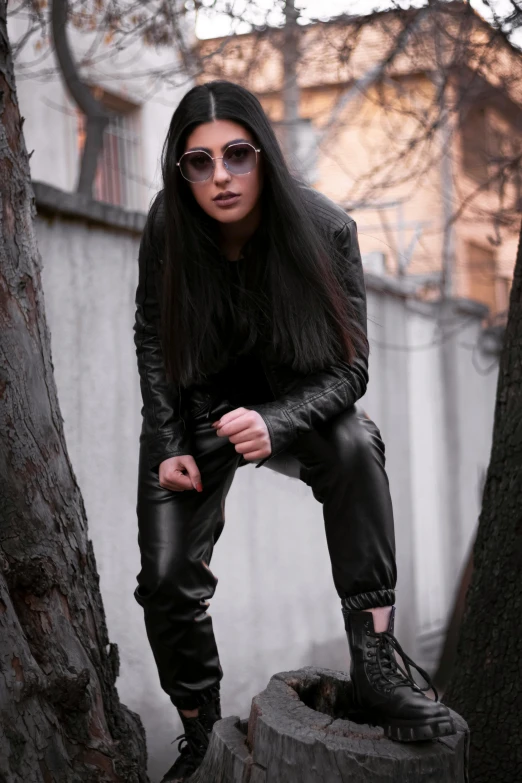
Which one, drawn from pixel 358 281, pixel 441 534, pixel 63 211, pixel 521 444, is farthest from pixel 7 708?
pixel 441 534

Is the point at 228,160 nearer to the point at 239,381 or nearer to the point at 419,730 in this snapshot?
the point at 239,381

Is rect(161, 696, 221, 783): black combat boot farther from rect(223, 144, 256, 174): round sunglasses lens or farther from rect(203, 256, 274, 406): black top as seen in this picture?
rect(223, 144, 256, 174): round sunglasses lens

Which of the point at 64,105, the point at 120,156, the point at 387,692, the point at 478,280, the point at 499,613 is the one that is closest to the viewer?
the point at 387,692

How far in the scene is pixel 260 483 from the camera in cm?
553

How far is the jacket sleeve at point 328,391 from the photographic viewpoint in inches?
95.7

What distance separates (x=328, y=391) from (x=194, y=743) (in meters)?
1.06

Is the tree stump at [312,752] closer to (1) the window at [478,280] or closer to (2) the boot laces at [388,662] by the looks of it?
(2) the boot laces at [388,662]

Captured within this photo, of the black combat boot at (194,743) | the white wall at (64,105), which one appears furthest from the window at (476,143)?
the black combat boot at (194,743)

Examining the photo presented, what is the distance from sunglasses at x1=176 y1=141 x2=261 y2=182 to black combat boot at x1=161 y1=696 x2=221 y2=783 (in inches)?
57.6

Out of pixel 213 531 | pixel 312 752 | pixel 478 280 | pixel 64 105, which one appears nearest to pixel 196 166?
pixel 213 531


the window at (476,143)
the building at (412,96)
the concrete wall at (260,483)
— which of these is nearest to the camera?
the concrete wall at (260,483)

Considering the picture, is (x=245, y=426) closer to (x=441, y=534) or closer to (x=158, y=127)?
(x=441, y=534)

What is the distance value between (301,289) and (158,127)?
31.5 feet

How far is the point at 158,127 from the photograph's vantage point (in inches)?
458
